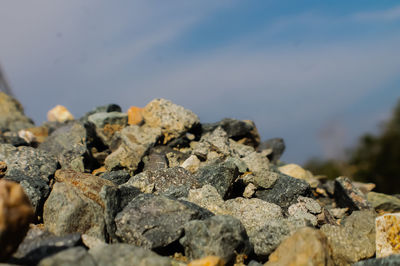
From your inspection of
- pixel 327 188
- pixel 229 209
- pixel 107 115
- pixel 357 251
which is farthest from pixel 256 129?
pixel 357 251

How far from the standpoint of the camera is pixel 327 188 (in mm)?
13359

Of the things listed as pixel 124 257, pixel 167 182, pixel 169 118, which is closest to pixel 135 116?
pixel 169 118

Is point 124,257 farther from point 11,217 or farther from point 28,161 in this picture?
point 28,161

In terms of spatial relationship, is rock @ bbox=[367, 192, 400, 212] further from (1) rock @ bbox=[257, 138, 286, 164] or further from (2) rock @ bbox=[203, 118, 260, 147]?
(1) rock @ bbox=[257, 138, 286, 164]

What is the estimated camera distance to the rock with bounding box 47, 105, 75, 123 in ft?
63.2

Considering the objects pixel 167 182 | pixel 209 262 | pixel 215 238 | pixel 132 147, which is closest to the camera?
pixel 209 262

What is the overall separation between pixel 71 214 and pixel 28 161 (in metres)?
3.81

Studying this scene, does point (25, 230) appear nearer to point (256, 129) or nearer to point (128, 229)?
point (128, 229)

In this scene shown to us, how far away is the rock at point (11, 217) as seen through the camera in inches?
195

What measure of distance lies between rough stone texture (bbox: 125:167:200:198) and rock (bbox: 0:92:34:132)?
10.8 metres

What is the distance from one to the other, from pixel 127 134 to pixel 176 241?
236 inches

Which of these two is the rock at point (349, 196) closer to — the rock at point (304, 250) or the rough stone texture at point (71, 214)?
the rock at point (304, 250)

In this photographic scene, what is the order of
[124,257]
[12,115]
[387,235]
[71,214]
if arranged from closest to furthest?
[124,257] → [71,214] → [387,235] → [12,115]

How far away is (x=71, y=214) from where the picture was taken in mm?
6938
